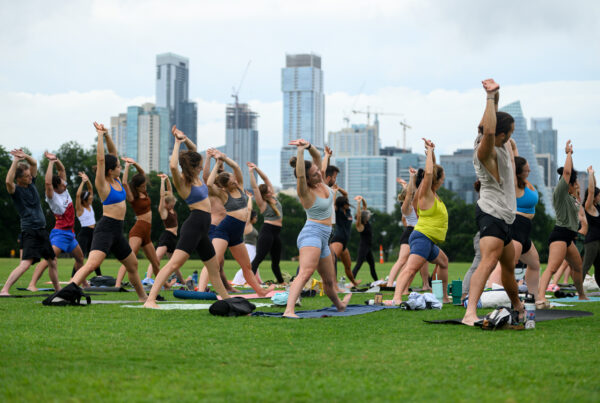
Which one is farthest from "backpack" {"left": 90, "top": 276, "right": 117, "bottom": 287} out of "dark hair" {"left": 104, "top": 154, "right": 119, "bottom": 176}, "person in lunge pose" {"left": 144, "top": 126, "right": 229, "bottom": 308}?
"person in lunge pose" {"left": 144, "top": 126, "right": 229, "bottom": 308}

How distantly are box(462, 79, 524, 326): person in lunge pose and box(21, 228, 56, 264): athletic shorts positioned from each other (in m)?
7.11

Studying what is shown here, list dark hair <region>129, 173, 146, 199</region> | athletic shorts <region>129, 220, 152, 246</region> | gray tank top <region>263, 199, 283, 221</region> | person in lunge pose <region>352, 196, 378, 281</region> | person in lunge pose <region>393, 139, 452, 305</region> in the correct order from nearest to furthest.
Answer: person in lunge pose <region>393, 139, 452, 305</region> → dark hair <region>129, 173, 146, 199</region> → athletic shorts <region>129, 220, 152, 246</region> → gray tank top <region>263, 199, 283, 221</region> → person in lunge pose <region>352, 196, 378, 281</region>

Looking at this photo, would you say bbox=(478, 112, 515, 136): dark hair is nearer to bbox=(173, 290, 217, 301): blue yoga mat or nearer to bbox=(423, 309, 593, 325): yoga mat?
bbox=(423, 309, 593, 325): yoga mat

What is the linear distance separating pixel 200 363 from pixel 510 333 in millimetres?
3361

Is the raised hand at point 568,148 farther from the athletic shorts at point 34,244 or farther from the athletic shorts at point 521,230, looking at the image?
the athletic shorts at point 34,244

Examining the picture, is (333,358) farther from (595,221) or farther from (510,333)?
(595,221)

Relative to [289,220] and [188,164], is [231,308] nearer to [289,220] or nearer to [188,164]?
[188,164]

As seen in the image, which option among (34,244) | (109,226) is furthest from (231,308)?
(34,244)

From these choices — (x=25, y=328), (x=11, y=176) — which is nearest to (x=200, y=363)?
(x=25, y=328)

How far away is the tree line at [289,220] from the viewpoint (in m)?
60.8

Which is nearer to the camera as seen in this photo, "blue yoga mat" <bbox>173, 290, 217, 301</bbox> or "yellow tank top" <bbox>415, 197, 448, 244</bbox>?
"yellow tank top" <bbox>415, 197, 448, 244</bbox>

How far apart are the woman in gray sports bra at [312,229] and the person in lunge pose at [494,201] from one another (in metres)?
1.89

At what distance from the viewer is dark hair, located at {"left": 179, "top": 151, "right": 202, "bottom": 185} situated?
31.8 feet

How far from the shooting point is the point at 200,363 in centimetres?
524
